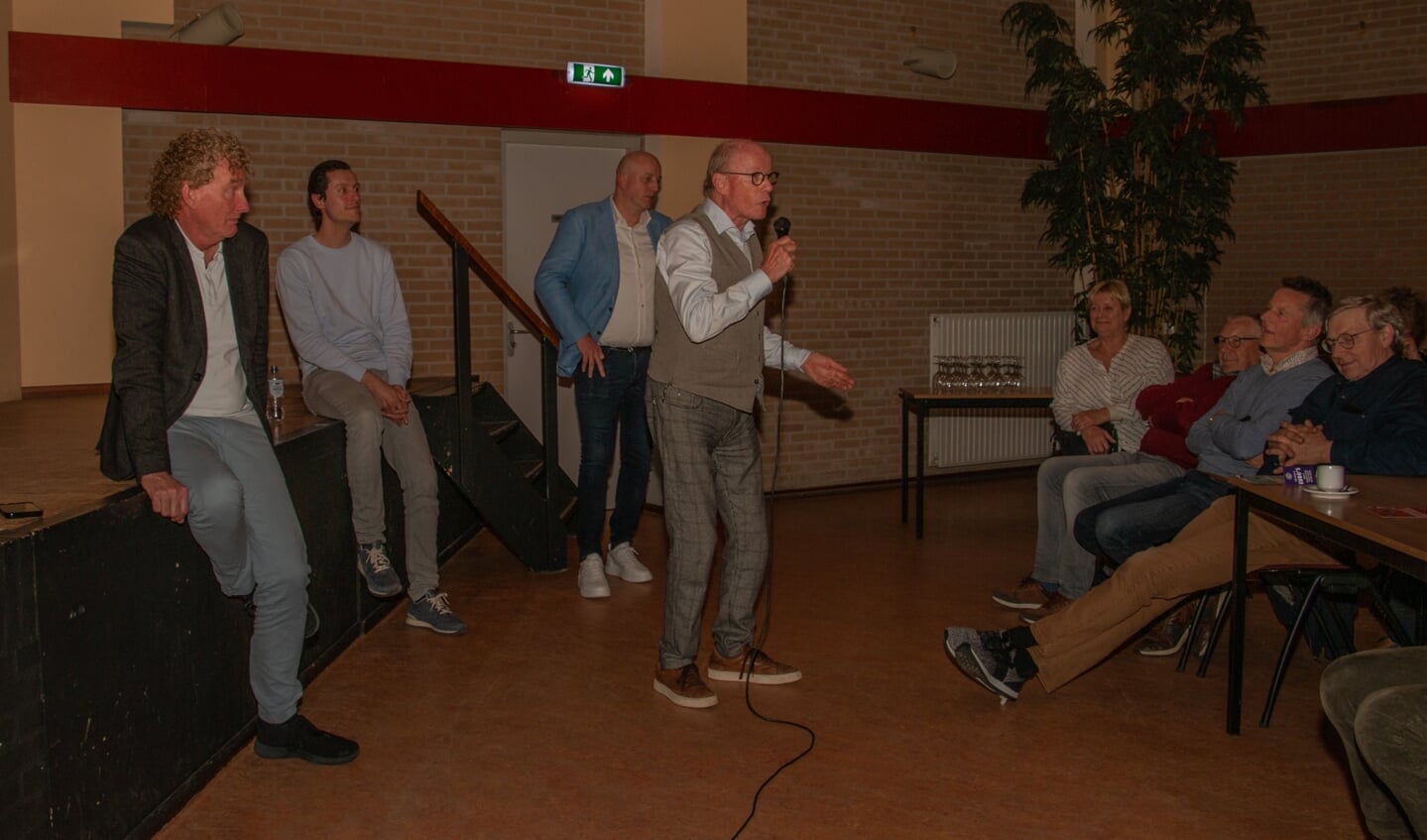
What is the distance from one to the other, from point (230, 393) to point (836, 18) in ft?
20.2

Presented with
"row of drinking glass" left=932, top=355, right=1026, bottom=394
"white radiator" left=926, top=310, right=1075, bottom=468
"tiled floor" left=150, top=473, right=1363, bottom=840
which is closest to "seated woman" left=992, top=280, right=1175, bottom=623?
"tiled floor" left=150, top=473, right=1363, bottom=840

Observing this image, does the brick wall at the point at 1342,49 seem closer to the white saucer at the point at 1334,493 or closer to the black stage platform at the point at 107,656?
the white saucer at the point at 1334,493

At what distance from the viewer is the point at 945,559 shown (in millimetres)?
6512

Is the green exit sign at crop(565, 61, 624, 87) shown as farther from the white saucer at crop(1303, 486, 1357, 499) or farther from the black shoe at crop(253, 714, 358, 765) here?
the white saucer at crop(1303, 486, 1357, 499)

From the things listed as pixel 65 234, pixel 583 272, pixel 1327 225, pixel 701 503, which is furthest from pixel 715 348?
pixel 1327 225

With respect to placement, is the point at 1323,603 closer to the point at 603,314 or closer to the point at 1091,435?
the point at 1091,435

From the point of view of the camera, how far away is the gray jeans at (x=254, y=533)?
3289 millimetres

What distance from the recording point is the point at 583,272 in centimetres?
562

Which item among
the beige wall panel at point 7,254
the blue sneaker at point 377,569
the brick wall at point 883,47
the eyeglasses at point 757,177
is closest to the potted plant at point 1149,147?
the brick wall at point 883,47

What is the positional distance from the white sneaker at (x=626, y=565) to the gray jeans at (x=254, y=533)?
243cm

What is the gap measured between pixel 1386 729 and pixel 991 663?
5.42 ft

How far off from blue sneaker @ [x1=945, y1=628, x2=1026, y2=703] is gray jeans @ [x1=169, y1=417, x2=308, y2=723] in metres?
2.13

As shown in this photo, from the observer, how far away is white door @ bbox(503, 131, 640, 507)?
306 inches

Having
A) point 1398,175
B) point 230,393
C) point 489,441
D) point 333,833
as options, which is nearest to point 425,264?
point 489,441
